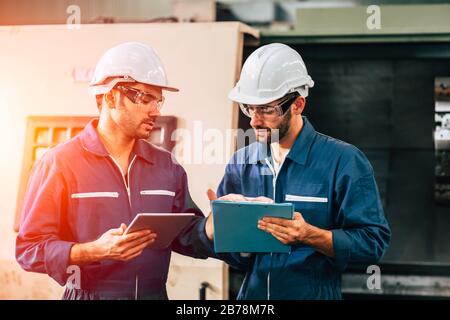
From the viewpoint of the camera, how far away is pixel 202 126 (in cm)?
278

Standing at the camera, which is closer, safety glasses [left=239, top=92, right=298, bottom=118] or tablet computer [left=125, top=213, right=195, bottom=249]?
tablet computer [left=125, top=213, right=195, bottom=249]

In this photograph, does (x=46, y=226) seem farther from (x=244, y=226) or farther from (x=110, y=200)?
(x=244, y=226)

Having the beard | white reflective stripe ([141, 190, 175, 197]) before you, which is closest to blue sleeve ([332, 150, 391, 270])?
the beard

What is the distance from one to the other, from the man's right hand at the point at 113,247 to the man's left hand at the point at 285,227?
48cm

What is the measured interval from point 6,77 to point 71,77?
34cm

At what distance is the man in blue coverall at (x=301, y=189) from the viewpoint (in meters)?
2.34

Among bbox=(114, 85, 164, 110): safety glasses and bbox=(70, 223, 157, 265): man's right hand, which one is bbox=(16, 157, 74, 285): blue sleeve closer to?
bbox=(70, 223, 157, 265): man's right hand

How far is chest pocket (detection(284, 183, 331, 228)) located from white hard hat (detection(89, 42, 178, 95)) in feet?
2.47

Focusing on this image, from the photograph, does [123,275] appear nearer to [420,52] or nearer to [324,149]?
[324,149]

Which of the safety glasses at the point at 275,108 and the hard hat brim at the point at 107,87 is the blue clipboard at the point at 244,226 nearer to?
the safety glasses at the point at 275,108

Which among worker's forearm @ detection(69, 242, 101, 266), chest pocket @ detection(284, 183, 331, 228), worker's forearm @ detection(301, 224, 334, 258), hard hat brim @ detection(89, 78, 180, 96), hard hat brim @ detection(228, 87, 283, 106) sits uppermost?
hard hat brim @ detection(89, 78, 180, 96)

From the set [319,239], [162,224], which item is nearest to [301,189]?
[319,239]

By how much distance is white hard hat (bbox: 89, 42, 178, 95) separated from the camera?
8.33 feet

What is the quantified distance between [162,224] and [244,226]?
331mm
